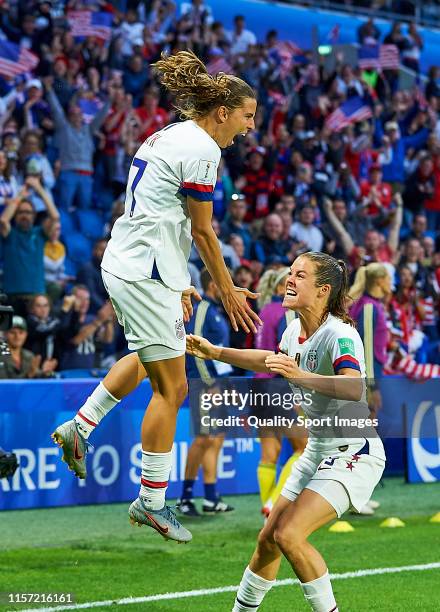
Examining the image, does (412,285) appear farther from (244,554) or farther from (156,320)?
(156,320)

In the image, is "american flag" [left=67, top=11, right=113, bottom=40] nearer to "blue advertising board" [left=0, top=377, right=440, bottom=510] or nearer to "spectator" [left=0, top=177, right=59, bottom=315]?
"spectator" [left=0, top=177, right=59, bottom=315]

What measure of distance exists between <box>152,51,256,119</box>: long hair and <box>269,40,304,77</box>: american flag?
13434 millimetres

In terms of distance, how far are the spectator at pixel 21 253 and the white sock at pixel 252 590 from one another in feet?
22.6

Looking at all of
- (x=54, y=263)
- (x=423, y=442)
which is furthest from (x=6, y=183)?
(x=423, y=442)

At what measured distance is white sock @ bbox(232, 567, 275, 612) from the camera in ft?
17.6

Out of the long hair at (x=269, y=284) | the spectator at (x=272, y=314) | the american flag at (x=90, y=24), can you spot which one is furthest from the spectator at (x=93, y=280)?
the american flag at (x=90, y=24)

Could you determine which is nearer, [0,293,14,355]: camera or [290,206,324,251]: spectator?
[0,293,14,355]: camera

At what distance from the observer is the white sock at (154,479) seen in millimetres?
5371

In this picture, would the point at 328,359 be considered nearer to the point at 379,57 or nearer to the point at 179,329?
the point at 179,329

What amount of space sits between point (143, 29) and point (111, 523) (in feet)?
29.5

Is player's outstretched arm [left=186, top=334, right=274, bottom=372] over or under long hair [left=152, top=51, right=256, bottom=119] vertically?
under

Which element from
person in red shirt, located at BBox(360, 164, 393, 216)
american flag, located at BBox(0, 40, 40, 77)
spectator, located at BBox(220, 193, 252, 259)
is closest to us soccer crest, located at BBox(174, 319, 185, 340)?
spectator, located at BBox(220, 193, 252, 259)

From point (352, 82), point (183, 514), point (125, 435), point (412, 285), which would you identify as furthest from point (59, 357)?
point (352, 82)

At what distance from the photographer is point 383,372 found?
442 inches
